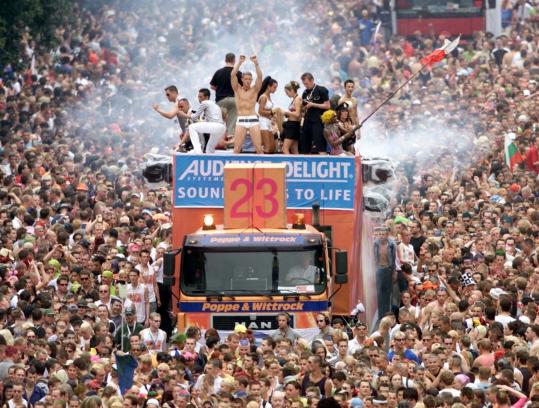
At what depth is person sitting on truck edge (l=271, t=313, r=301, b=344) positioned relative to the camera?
→ 24.8 meters

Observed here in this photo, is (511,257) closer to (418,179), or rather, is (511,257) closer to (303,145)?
(303,145)

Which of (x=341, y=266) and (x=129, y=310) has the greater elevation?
(x=341, y=266)

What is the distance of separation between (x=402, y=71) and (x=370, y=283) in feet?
75.6

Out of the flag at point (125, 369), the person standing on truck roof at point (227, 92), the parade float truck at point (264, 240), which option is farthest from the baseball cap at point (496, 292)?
the flag at point (125, 369)

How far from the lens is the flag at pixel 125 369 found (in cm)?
2270

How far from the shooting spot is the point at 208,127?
2770 centimetres

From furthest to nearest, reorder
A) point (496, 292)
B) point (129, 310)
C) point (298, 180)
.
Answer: point (496, 292)
point (298, 180)
point (129, 310)

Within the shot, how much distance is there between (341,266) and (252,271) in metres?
1.05

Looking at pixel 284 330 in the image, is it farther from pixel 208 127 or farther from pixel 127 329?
pixel 208 127

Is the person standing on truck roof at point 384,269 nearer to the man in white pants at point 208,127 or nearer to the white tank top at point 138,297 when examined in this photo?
the man in white pants at point 208,127

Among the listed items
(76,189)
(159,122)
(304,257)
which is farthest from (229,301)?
(159,122)

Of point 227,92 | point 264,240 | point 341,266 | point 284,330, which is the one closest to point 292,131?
point 227,92

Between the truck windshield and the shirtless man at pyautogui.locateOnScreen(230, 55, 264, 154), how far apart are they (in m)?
2.23

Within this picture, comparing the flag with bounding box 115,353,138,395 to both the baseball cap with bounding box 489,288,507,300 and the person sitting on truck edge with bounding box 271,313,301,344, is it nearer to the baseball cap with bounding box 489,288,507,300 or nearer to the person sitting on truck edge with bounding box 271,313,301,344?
the person sitting on truck edge with bounding box 271,313,301,344
